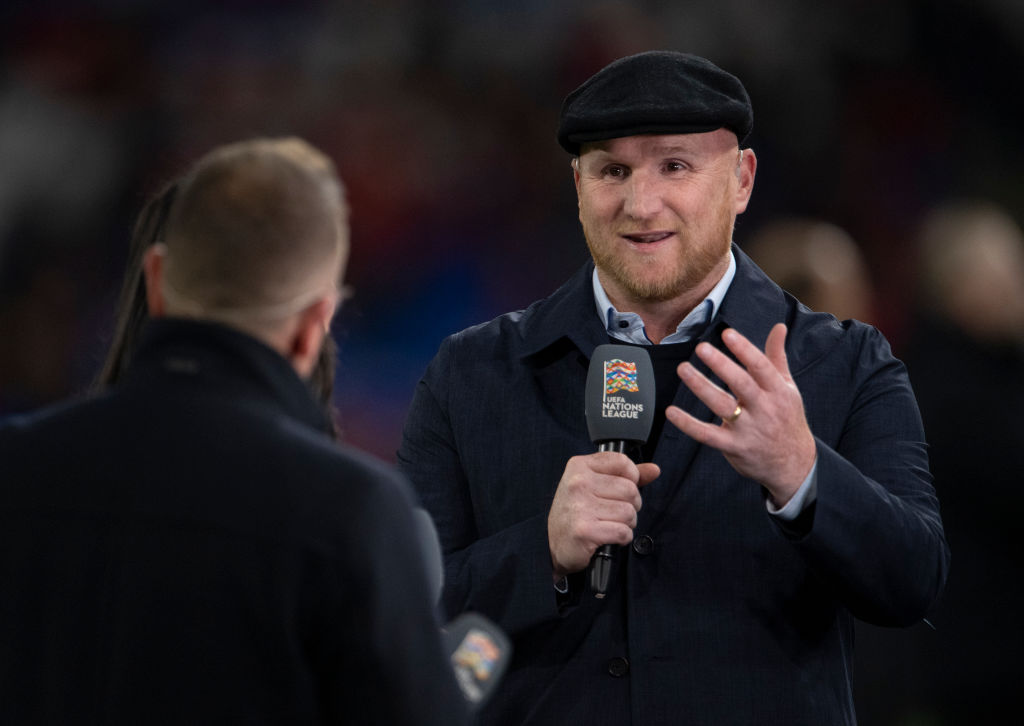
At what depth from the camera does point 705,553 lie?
190 cm

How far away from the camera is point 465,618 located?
4.46ft

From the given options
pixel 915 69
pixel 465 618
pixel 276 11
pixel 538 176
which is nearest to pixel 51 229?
pixel 276 11

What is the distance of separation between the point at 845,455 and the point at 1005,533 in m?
1.73

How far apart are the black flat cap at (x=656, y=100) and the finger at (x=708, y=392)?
23.1 inches

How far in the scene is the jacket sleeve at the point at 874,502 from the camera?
1.71 meters

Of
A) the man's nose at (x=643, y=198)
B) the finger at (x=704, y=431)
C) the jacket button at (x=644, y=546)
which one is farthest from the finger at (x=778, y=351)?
the man's nose at (x=643, y=198)

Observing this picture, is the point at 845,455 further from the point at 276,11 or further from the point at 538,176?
the point at 276,11

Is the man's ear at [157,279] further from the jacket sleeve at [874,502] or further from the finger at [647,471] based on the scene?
the jacket sleeve at [874,502]

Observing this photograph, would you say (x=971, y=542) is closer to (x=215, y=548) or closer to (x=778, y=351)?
(x=778, y=351)

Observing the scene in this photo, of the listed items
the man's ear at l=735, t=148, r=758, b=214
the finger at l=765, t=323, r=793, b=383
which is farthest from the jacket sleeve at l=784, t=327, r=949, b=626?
the man's ear at l=735, t=148, r=758, b=214

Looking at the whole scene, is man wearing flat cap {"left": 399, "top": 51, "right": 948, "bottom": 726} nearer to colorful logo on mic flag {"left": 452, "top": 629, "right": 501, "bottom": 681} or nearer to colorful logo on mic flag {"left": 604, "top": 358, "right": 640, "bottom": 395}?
colorful logo on mic flag {"left": 604, "top": 358, "right": 640, "bottom": 395}

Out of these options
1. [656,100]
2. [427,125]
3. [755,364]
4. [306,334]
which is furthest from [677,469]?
[427,125]

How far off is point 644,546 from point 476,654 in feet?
2.08

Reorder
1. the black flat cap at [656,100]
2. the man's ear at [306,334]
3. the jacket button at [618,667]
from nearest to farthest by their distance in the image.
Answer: the man's ear at [306,334] → the jacket button at [618,667] → the black flat cap at [656,100]
